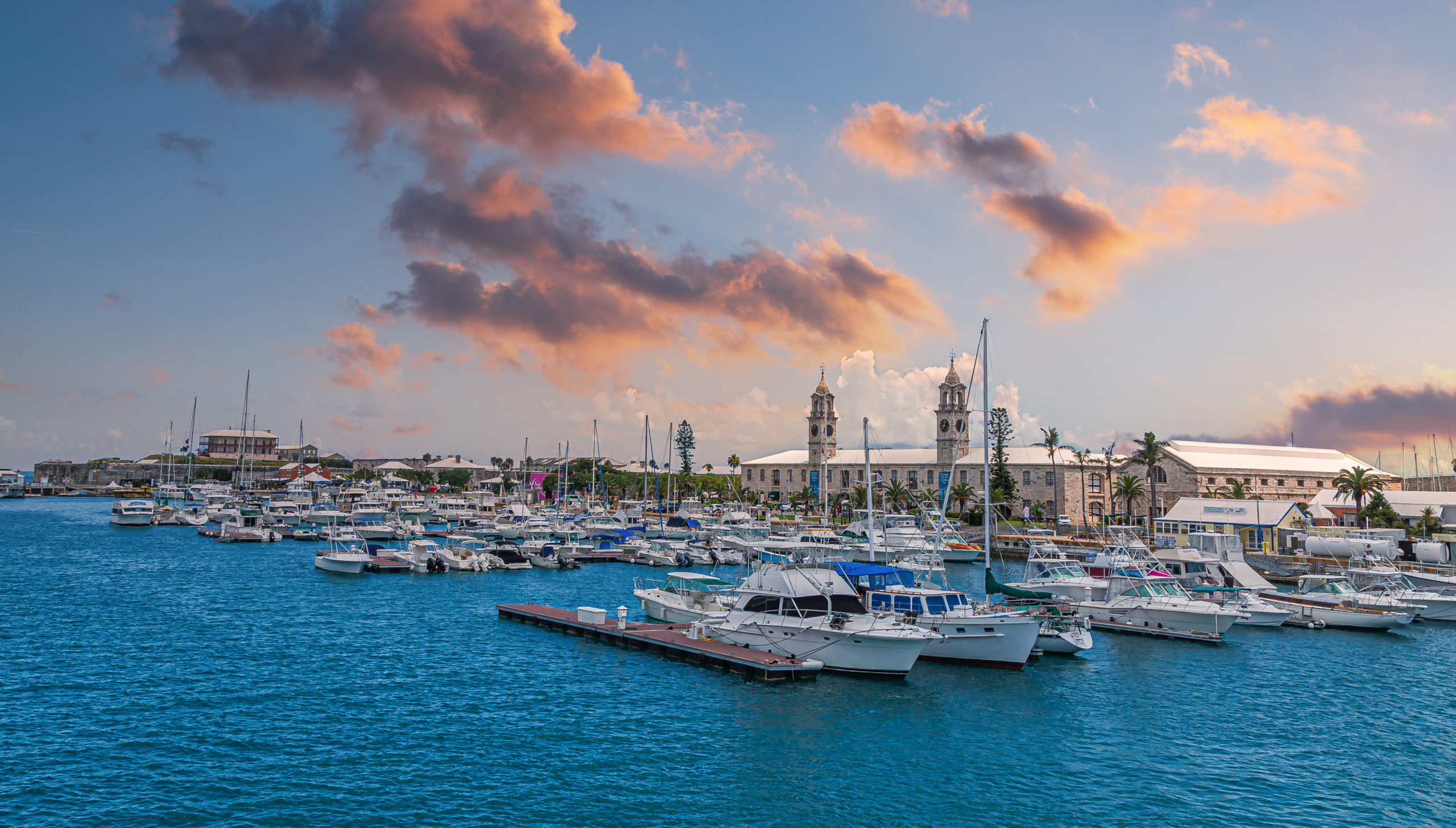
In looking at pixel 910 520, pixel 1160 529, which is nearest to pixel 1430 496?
pixel 1160 529

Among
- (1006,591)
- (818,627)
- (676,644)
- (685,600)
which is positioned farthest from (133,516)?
(1006,591)

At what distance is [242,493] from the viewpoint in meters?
176

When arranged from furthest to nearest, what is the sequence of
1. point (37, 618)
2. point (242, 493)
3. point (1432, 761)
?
point (242, 493) < point (37, 618) < point (1432, 761)

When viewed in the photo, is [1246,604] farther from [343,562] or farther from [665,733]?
[343,562]

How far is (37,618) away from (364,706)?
31079mm

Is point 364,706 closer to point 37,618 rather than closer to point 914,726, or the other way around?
point 914,726

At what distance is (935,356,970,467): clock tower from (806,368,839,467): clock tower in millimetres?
23344

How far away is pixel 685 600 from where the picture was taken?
5203 centimetres

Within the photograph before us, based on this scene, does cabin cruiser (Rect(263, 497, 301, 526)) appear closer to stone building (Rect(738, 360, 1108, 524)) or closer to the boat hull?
stone building (Rect(738, 360, 1108, 524))

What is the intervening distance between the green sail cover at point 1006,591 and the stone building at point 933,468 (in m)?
73.1

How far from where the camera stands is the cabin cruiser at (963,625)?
3972cm

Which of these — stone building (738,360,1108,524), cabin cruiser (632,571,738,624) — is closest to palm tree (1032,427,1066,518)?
stone building (738,360,1108,524)

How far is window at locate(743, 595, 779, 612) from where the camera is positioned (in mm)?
40750

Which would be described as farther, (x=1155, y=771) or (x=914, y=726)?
(x=914, y=726)
